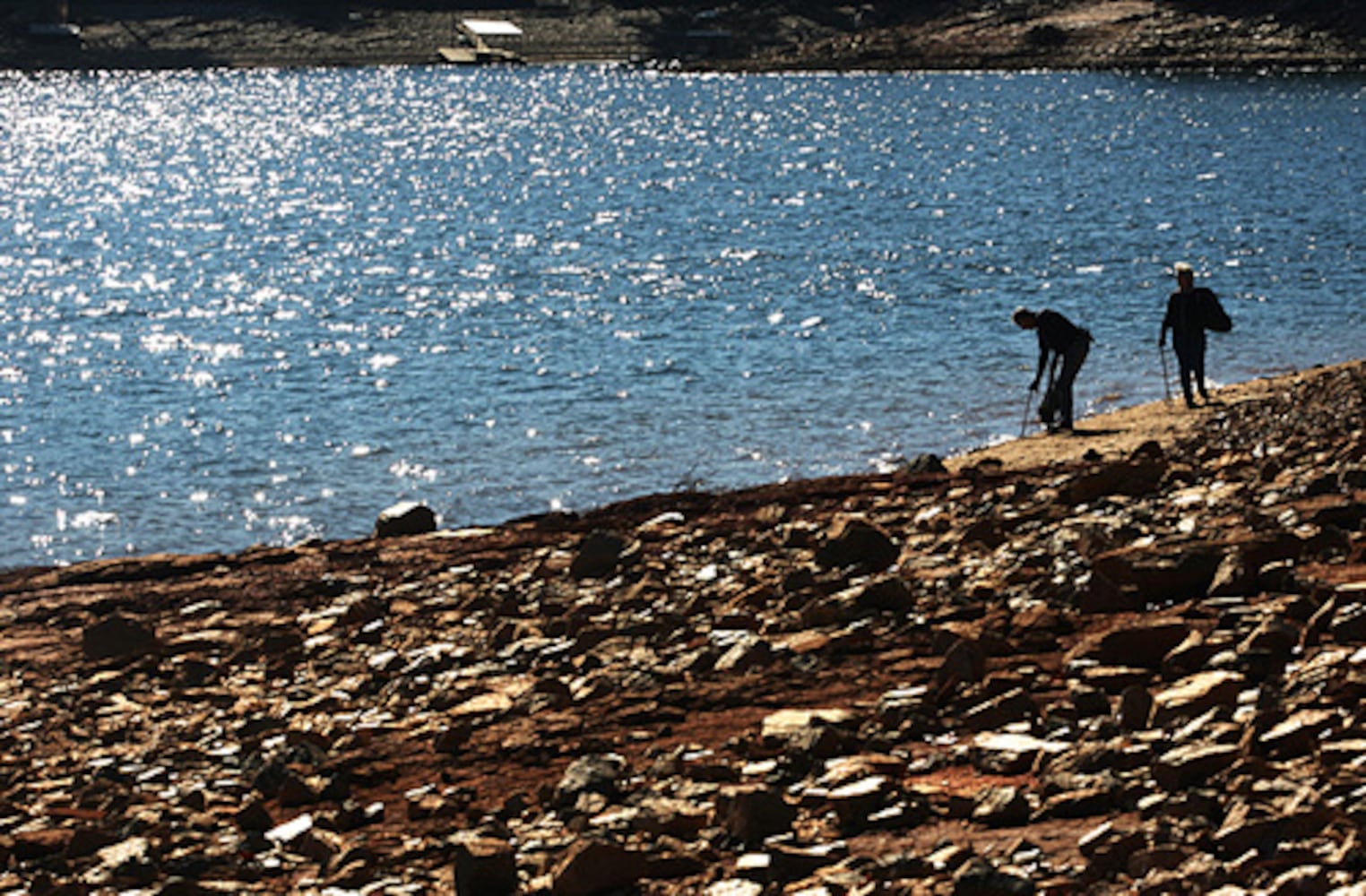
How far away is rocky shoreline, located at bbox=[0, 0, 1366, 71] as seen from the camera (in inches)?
5768

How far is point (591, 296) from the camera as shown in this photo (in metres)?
49.5

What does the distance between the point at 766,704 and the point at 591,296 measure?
125 ft

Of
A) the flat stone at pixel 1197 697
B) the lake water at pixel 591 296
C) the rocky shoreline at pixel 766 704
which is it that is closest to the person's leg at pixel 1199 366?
the lake water at pixel 591 296

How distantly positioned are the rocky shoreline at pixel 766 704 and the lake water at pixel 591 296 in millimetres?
Result: 9507

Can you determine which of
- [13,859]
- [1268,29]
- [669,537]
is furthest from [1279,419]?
[1268,29]

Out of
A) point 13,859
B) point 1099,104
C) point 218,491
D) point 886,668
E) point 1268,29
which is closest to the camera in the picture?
point 13,859

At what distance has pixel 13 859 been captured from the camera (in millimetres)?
11328

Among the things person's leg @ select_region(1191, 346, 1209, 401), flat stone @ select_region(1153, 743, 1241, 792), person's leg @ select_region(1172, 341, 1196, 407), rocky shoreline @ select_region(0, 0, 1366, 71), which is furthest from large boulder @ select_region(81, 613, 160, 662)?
rocky shoreline @ select_region(0, 0, 1366, 71)

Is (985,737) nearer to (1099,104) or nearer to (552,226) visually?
(552,226)

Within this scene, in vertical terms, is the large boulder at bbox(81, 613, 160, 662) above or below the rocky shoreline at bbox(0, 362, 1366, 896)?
below

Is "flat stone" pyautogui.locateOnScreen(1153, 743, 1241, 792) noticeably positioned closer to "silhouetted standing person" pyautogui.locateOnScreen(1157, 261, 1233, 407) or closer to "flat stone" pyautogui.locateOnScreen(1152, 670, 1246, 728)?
"flat stone" pyautogui.locateOnScreen(1152, 670, 1246, 728)

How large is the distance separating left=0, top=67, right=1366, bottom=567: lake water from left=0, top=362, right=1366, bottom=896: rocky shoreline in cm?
951

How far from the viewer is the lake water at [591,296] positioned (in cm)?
A: 2950

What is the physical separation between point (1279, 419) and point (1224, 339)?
17076mm
